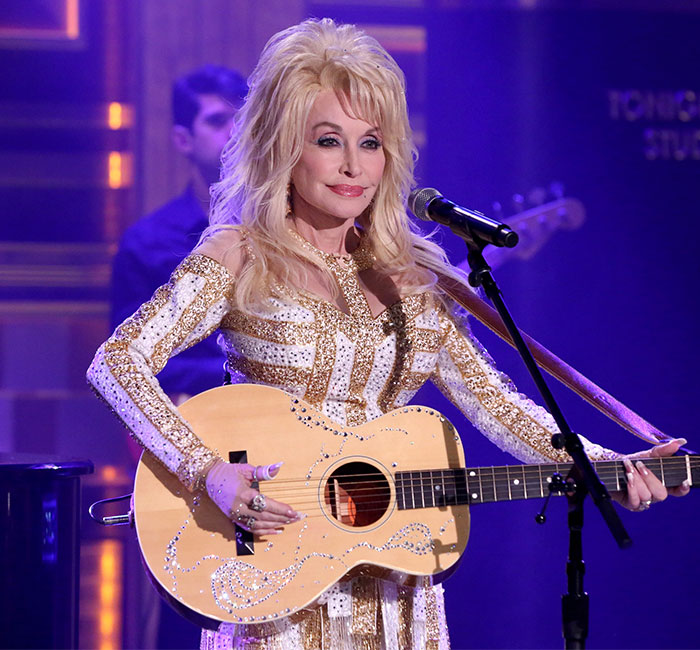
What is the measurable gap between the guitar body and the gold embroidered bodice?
0.09m

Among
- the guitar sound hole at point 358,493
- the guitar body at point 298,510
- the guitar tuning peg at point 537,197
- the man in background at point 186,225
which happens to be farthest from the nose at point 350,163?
the guitar tuning peg at point 537,197

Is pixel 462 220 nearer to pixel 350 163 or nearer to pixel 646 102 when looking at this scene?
pixel 350 163

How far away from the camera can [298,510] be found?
2172mm

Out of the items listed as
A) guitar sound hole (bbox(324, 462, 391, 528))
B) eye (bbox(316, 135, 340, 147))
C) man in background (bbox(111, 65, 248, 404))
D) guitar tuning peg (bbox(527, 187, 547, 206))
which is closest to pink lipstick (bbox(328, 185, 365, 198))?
eye (bbox(316, 135, 340, 147))

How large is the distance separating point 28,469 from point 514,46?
2866 mm

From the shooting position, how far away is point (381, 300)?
2455 mm

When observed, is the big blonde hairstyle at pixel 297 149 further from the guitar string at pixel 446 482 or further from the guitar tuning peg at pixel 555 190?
the guitar tuning peg at pixel 555 190

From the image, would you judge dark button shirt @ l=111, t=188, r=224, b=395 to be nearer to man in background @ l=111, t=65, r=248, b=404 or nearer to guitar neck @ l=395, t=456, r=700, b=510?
man in background @ l=111, t=65, r=248, b=404

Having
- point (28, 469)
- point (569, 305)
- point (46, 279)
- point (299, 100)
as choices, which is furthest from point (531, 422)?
point (46, 279)

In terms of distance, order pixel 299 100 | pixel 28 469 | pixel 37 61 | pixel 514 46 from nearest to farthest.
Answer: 1. pixel 299 100
2. pixel 28 469
3. pixel 37 61
4. pixel 514 46

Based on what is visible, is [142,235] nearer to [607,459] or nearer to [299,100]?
[299,100]

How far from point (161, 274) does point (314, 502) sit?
2.07m

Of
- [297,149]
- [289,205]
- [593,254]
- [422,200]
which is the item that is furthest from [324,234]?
[593,254]

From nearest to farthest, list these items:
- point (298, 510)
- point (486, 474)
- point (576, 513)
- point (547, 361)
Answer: point (576, 513), point (298, 510), point (486, 474), point (547, 361)
